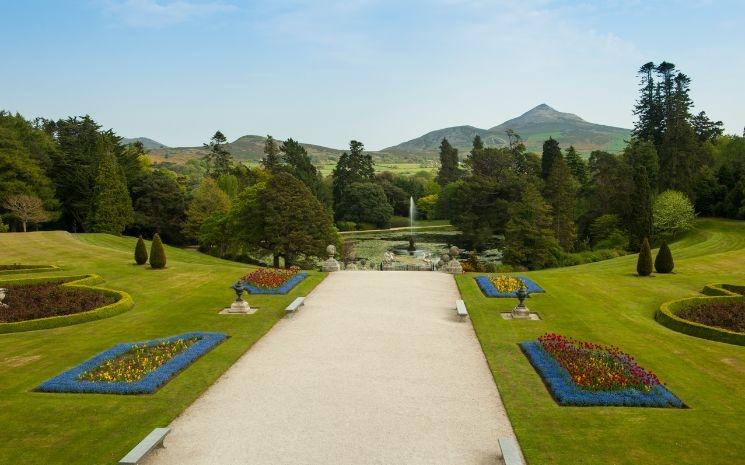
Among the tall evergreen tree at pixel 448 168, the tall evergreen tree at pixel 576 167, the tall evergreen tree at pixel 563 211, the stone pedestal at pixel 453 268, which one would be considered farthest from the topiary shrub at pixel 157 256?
the tall evergreen tree at pixel 448 168

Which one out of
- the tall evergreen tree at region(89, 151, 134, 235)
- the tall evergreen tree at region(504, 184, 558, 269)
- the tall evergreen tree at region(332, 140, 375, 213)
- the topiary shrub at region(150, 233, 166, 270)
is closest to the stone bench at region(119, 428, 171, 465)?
the topiary shrub at region(150, 233, 166, 270)

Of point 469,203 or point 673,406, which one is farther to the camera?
point 469,203

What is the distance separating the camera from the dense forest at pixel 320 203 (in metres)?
57.3

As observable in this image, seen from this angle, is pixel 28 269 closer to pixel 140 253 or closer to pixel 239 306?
pixel 140 253

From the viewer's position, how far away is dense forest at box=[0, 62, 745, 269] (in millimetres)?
57344

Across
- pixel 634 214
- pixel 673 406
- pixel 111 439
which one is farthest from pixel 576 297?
pixel 634 214

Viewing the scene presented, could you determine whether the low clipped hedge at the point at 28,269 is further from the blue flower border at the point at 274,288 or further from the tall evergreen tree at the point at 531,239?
the tall evergreen tree at the point at 531,239

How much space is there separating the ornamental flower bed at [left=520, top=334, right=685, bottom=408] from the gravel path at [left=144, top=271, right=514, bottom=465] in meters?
1.87

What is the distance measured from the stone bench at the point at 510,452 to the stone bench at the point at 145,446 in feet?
24.6

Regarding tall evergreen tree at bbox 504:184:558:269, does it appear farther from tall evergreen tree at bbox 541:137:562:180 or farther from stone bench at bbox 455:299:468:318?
Result: stone bench at bbox 455:299:468:318

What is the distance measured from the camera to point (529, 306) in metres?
25.3

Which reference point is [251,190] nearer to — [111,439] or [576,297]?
[576,297]

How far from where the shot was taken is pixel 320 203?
68.1 metres

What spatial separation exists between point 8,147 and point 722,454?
237 ft
